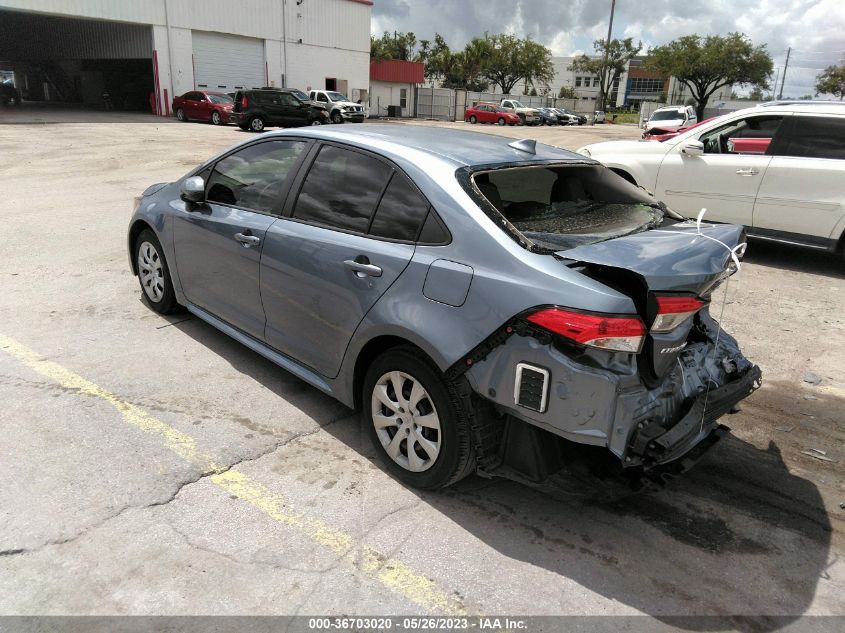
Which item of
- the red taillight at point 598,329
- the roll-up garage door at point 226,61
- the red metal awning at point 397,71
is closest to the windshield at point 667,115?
the roll-up garage door at point 226,61

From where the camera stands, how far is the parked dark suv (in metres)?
25.2

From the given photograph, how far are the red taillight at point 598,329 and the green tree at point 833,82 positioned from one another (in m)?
77.9

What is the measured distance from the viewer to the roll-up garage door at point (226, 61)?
1337 inches

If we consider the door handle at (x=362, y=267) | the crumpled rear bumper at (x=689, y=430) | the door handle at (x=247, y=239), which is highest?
the door handle at (x=362, y=267)

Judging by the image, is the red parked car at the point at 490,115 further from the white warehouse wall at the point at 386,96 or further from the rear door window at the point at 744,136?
the rear door window at the point at 744,136

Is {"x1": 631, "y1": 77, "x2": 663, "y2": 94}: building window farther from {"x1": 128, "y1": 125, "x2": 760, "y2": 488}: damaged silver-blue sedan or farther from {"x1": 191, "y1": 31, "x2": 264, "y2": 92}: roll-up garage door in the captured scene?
{"x1": 128, "y1": 125, "x2": 760, "y2": 488}: damaged silver-blue sedan

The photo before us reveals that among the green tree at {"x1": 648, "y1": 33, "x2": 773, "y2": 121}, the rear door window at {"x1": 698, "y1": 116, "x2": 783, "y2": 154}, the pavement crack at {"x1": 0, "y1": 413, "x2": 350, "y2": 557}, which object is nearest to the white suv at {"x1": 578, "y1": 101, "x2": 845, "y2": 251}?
the rear door window at {"x1": 698, "y1": 116, "x2": 783, "y2": 154}

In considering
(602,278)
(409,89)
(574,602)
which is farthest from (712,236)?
(409,89)

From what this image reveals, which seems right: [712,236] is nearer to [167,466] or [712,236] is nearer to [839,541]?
[839,541]

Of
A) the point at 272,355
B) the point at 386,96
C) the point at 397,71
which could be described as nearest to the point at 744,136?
the point at 272,355

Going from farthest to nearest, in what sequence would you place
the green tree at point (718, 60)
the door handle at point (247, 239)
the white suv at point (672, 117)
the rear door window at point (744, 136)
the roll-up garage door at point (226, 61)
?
the green tree at point (718, 60) → the roll-up garage door at point (226, 61) → the white suv at point (672, 117) → the rear door window at point (744, 136) → the door handle at point (247, 239)

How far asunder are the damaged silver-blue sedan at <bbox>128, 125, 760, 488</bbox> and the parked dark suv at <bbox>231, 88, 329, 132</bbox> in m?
22.8

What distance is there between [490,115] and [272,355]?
146 ft

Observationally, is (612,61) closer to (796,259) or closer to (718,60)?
(718,60)
